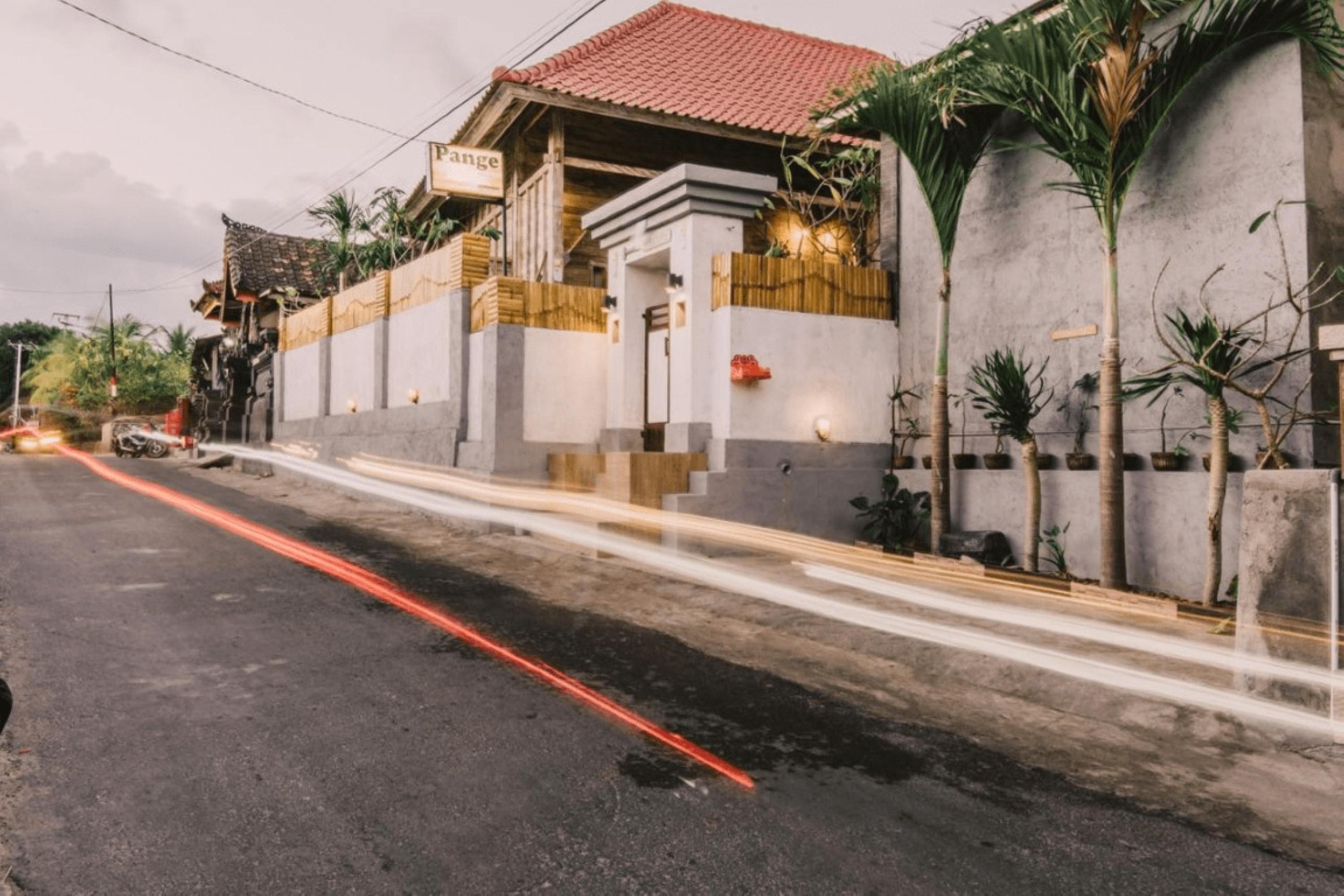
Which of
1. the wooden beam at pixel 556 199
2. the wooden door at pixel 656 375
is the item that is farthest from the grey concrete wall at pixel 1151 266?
the wooden beam at pixel 556 199

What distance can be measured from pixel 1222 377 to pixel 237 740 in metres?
7.31

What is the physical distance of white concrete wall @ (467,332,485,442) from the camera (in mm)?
12508

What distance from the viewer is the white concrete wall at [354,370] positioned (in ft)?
54.0

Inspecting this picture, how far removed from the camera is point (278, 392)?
70.3ft

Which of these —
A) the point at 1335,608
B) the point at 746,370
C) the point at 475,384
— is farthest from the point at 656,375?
the point at 1335,608

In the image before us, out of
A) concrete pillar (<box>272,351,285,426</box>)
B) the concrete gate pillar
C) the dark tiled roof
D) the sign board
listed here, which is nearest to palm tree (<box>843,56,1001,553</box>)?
the concrete gate pillar

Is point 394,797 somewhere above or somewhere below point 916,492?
below

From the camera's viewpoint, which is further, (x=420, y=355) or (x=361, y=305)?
(x=361, y=305)

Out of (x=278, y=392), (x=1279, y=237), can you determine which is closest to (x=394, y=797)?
(x=1279, y=237)

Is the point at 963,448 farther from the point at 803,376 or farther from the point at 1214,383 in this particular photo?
the point at 1214,383

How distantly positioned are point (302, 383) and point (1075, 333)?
1686 cm

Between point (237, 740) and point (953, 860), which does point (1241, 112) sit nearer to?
point (953, 860)

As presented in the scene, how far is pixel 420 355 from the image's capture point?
47.5ft

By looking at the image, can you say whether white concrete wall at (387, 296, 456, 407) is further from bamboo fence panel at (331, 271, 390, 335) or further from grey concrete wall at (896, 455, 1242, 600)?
grey concrete wall at (896, 455, 1242, 600)
